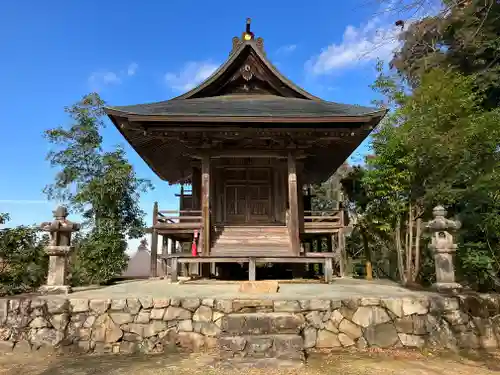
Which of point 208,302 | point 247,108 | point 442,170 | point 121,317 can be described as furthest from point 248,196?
point 121,317

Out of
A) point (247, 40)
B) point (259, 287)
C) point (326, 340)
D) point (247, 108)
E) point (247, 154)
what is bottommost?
→ point (326, 340)

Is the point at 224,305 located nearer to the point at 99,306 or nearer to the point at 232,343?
the point at 232,343

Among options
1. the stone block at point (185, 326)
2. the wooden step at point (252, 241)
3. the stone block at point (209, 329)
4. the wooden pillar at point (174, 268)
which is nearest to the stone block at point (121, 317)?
the stone block at point (185, 326)

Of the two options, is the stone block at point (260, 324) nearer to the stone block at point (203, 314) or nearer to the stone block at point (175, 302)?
the stone block at point (203, 314)

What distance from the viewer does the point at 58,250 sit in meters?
7.55

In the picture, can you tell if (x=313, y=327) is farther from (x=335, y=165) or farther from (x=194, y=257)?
(x=335, y=165)

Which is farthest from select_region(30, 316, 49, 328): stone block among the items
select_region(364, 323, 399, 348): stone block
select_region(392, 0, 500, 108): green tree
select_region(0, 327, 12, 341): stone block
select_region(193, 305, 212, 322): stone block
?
select_region(392, 0, 500, 108): green tree

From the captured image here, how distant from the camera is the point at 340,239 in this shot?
12.4m

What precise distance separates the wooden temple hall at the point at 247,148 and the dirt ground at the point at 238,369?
3587 millimetres

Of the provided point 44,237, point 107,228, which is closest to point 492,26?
point 107,228

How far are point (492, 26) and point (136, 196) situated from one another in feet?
43.4

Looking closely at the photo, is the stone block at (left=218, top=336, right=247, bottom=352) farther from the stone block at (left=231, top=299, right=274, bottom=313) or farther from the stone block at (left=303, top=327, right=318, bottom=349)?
the stone block at (left=303, top=327, right=318, bottom=349)

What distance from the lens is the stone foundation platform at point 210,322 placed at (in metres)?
5.99

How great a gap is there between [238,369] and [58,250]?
480cm
